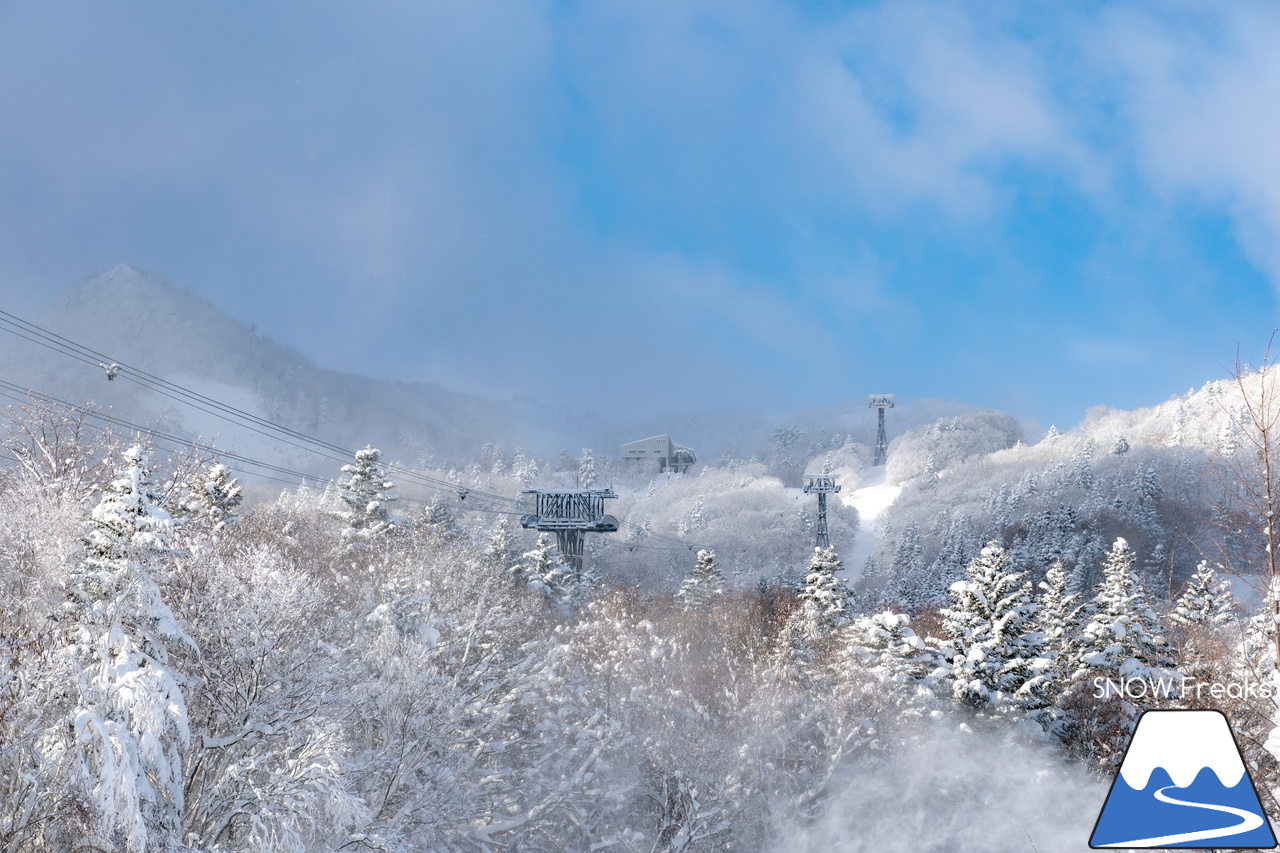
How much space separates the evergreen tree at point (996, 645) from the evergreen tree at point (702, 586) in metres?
20.4

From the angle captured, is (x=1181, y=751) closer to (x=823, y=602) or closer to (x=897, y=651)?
(x=897, y=651)

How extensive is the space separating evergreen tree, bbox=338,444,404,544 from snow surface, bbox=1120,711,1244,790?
3707cm

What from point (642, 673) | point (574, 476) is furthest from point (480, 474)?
point (642, 673)

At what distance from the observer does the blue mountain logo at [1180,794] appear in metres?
5.07

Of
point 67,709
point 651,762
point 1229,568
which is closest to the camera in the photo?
point 1229,568

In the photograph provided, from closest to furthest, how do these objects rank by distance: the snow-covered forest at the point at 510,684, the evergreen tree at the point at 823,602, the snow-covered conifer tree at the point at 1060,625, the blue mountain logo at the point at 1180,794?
the blue mountain logo at the point at 1180,794 < the snow-covered forest at the point at 510,684 < the snow-covered conifer tree at the point at 1060,625 < the evergreen tree at the point at 823,602

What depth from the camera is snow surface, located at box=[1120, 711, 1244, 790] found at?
5230 millimetres

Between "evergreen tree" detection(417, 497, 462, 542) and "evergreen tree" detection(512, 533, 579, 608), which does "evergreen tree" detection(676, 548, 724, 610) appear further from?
"evergreen tree" detection(417, 497, 462, 542)

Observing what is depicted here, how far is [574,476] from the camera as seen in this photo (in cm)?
14025

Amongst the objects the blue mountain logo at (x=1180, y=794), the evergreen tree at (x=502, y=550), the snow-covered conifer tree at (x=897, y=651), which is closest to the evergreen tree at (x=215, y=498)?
the evergreen tree at (x=502, y=550)

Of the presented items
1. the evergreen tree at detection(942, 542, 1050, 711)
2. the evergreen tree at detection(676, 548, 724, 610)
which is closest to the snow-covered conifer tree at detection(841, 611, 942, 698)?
the evergreen tree at detection(942, 542, 1050, 711)

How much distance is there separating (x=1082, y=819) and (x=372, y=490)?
34.7 m

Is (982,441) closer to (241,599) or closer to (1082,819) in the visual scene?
(1082,819)

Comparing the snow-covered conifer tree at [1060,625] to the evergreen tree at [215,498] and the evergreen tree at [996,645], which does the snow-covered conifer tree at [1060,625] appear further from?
the evergreen tree at [215,498]
